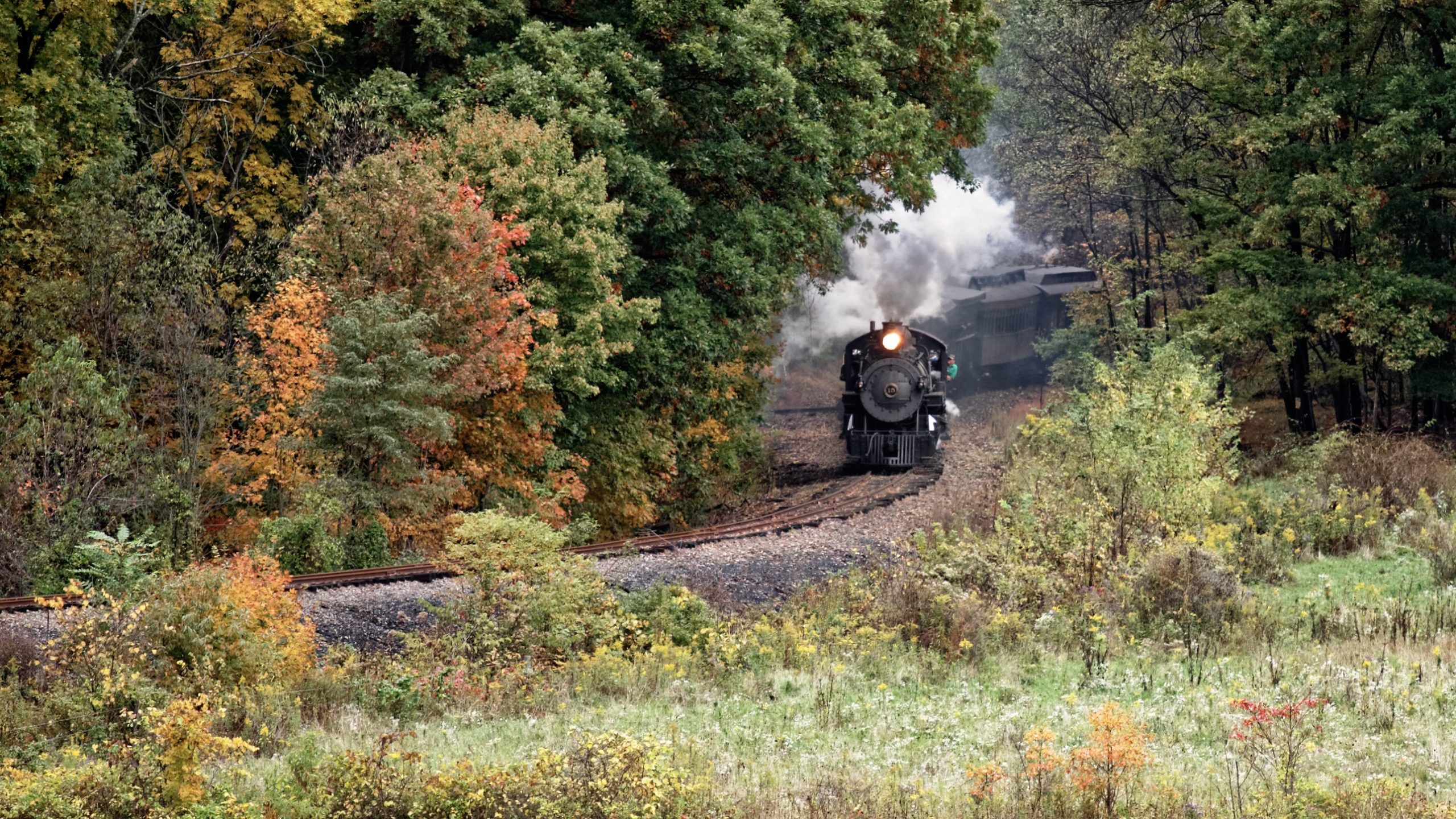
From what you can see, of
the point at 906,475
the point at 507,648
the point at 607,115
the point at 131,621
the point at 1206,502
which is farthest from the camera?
the point at 906,475

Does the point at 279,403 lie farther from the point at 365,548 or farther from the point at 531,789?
the point at 531,789

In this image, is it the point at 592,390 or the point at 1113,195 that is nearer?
the point at 592,390

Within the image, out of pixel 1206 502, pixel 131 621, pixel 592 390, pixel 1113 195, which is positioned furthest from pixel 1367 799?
pixel 1113 195

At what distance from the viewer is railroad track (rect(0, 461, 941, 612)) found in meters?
16.8

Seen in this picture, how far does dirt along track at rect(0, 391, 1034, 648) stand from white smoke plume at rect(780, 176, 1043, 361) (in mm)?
21135

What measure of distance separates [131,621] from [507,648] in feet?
11.7

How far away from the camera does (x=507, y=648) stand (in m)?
14.4

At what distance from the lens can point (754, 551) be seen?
68.4 ft

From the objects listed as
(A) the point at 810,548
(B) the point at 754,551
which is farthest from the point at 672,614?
(A) the point at 810,548

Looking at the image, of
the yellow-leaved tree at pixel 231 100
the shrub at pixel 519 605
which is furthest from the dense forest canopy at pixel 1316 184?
the yellow-leaved tree at pixel 231 100

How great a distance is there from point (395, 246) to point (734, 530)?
22.4ft

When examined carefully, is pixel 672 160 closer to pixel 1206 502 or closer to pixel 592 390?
pixel 592 390

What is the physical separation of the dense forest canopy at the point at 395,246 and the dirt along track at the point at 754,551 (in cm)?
186

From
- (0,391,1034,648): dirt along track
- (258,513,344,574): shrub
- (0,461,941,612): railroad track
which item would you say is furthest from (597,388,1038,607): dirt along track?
(258,513,344,574): shrub
